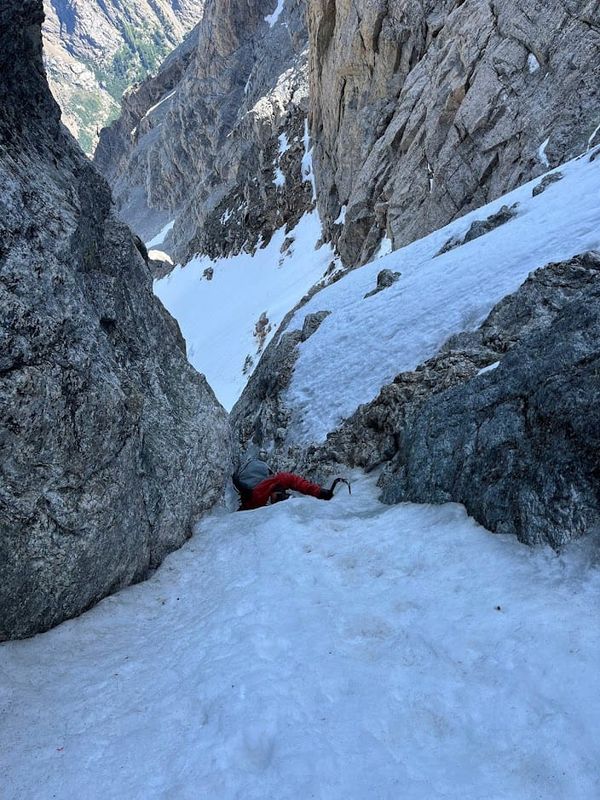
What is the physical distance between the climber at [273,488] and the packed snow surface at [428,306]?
3.07 meters

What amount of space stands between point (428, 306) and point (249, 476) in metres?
7.75

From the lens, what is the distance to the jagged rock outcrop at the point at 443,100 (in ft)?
84.2

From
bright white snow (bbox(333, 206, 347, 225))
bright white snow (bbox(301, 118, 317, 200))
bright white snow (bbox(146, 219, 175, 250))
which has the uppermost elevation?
bright white snow (bbox(146, 219, 175, 250))

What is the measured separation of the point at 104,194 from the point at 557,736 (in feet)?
34.6

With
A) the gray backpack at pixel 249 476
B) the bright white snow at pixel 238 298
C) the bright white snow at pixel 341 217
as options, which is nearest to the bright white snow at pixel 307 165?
the bright white snow at pixel 238 298

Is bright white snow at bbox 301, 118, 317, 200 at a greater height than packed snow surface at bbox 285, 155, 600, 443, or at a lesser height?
greater

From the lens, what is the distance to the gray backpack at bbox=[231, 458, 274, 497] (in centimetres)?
1043

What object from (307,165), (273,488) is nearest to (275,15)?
(307,165)

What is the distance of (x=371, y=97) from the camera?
42.6m

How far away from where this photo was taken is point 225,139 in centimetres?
10362

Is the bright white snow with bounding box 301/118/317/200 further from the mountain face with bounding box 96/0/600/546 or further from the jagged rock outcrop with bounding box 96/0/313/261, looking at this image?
the mountain face with bounding box 96/0/600/546

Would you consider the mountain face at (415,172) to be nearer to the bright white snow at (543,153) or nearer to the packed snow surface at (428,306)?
the bright white snow at (543,153)

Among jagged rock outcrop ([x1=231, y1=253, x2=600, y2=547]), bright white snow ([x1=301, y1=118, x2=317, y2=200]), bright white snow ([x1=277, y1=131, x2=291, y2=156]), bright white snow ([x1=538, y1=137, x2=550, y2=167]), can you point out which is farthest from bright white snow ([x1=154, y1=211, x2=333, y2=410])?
jagged rock outcrop ([x1=231, y1=253, x2=600, y2=547])

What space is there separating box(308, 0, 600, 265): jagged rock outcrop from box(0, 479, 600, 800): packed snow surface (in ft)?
83.2
